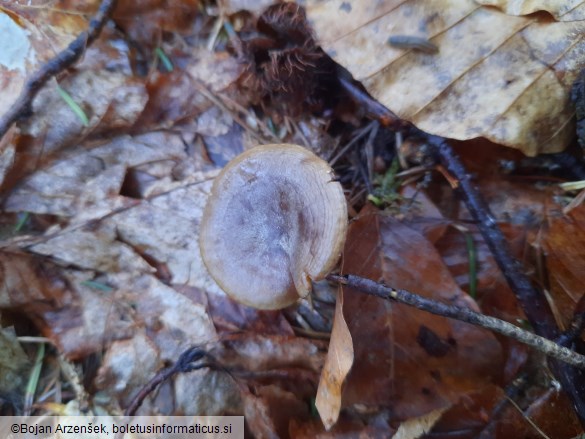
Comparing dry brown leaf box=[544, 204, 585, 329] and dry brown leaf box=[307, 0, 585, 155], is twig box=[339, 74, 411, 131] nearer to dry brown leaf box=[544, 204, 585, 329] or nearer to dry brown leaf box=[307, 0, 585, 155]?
A: dry brown leaf box=[307, 0, 585, 155]

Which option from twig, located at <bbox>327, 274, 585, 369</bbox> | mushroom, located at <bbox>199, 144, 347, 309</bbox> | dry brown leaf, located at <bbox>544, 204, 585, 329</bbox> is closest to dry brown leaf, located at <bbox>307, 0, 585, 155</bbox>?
dry brown leaf, located at <bbox>544, 204, 585, 329</bbox>

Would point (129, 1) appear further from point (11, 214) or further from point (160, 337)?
point (160, 337)

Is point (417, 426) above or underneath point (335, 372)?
underneath

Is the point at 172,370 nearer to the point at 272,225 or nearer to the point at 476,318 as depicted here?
the point at 272,225

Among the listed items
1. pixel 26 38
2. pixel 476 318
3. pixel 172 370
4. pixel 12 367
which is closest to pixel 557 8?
pixel 476 318

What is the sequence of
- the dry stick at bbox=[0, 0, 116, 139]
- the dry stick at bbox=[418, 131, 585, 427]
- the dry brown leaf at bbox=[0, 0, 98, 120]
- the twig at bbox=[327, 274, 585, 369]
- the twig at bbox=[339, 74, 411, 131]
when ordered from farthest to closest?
the dry brown leaf at bbox=[0, 0, 98, 120]
the dry stick at bbox=[0, 0, 116, 139]
the twig at bbox=[339, 74, 411, 131]
the dry stick at bbox=[418, 131, 585, 427]
the twig at bbox=[327, 274, 585, 369]
